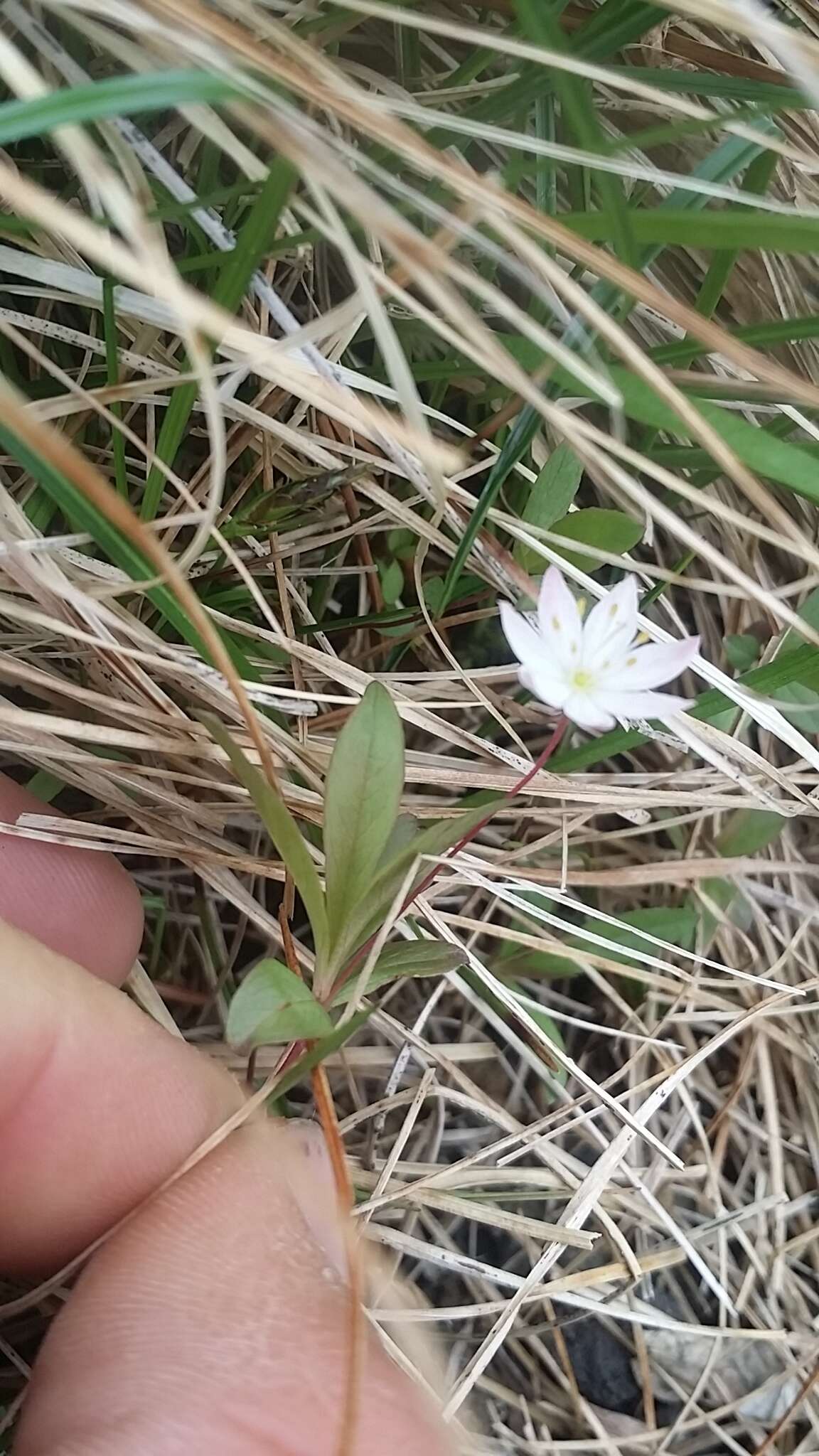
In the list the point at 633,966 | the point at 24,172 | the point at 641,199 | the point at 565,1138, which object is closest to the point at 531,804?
the point at 633,966

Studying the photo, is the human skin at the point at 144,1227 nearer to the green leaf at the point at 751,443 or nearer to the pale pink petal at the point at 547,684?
the pale pink petal at the point at 547,684

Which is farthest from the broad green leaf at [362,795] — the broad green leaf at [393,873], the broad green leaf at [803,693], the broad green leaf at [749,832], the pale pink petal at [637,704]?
the broad green leaf at [749,832]

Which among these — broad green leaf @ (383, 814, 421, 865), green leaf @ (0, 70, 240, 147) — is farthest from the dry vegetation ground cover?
broad green leaf @ (383, 814, 421, 865)

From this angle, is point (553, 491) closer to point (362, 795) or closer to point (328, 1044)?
point (362, 795)


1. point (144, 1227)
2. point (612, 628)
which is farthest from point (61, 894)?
point (612, 628)

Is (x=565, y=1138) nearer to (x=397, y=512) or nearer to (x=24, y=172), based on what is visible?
(x=397, y=512)
